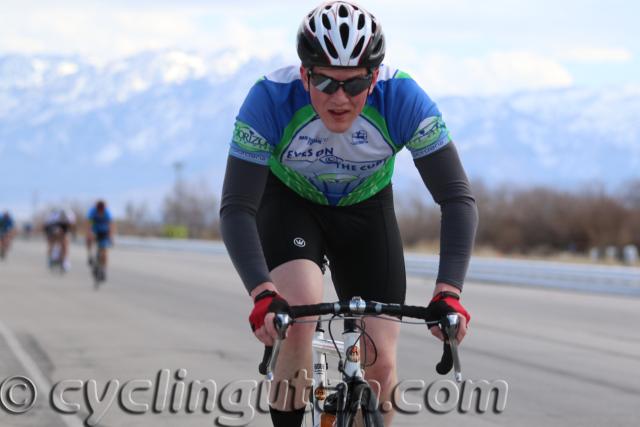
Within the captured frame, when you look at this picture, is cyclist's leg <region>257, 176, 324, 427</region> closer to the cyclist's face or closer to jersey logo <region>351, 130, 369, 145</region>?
jersey logo <region>351, 130, 369, 145</region>

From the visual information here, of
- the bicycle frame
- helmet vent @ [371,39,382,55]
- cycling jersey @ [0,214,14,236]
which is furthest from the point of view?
cycling jersey @ [0,214,14,236]

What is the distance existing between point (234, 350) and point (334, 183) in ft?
23.5

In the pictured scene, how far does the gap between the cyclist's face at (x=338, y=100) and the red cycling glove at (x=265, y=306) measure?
2.51 feet

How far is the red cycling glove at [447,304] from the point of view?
4070 mm

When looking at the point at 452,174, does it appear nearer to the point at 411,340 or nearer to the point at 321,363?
the point at 321,363

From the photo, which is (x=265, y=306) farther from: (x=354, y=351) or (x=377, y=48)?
(x=377, y=48)

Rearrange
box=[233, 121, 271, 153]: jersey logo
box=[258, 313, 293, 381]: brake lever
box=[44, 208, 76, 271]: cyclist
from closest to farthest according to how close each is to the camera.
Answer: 1. box=[258, 313, 293, 381]: brake lever
2. box=[233, 121, 271, 153]: jersey logo
3. box=[44, 208, 76, 271]: cyclist

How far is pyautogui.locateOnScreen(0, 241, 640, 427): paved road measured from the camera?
8078 mm

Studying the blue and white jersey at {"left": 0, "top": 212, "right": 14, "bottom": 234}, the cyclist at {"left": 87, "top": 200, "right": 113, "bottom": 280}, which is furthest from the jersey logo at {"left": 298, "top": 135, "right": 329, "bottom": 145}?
the blue and white jersey at {"left": 0, "top": 212, "right": 14, "bottom": 234}

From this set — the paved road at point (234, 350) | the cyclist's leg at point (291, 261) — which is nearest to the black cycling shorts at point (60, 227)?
the paved road at point (234, 350)

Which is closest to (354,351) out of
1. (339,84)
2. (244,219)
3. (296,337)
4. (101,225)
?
(296,337)

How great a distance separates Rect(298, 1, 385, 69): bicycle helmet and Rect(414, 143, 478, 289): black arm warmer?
1.62 ft

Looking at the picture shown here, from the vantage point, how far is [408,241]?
60594mm

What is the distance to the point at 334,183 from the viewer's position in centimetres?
495
